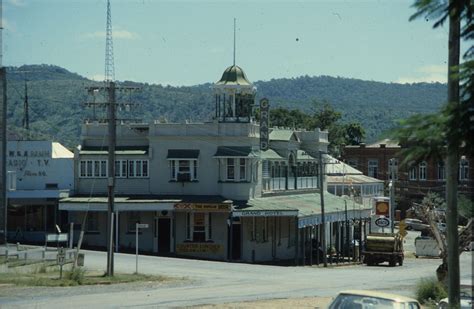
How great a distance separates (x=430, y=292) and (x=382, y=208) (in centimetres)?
2817

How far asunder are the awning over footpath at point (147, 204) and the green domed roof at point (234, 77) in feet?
27.5

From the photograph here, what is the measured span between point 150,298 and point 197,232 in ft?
76.8

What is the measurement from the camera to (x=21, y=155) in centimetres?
5712

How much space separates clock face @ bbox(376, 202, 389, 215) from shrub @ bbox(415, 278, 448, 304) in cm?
2678

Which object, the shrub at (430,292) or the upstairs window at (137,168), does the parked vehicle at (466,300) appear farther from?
the upstairs window at (137,168)

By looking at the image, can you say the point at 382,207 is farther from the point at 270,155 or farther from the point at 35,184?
the point at 35,184

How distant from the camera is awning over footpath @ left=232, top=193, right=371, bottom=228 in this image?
2080 inches

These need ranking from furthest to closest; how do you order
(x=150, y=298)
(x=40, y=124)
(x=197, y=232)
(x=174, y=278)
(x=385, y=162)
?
(x=40, y=124) < (x=385, y=162) < (x=197, y=232) < (x=174, y=278) < (x=150, y=298)

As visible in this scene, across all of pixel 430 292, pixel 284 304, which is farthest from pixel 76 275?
pixel 430 292

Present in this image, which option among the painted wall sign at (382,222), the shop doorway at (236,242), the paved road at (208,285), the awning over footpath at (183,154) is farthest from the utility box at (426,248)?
the awning over footpath at (183,154)

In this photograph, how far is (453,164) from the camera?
15203 millimetres

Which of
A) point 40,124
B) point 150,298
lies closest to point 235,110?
point 150,298

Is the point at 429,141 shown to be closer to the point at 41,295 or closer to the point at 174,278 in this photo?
the point at 41,295

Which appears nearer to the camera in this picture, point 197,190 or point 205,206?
point 205,206
